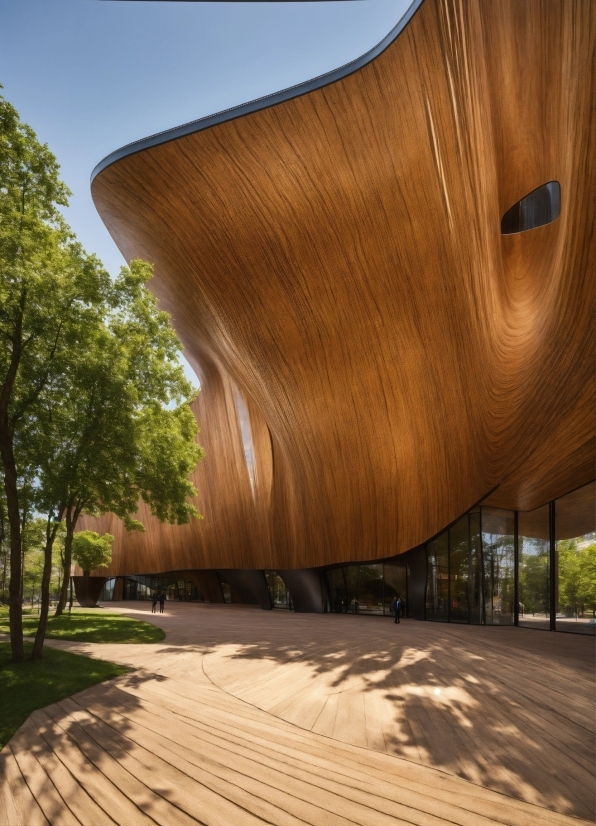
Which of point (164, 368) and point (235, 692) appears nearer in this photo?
point (235, 692)

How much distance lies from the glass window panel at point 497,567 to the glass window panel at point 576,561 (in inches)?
75.2

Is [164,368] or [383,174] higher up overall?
[383,174]

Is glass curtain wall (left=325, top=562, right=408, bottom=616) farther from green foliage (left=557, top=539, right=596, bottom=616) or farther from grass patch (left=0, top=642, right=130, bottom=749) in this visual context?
grass patch (left=0, top=642, right=130, bottom=749)

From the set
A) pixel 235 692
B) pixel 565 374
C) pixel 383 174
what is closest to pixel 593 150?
pixel 565 374

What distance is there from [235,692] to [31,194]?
1004 cm

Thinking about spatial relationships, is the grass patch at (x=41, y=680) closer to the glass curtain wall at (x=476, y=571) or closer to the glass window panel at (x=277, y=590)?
the glass curtain wall at (x=476, y=571)

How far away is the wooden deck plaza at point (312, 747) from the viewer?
14.7 feet

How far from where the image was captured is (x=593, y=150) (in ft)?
24.1

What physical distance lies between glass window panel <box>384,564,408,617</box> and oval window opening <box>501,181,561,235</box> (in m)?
15.1

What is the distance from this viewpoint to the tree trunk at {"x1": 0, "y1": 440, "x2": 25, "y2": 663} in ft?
34.9

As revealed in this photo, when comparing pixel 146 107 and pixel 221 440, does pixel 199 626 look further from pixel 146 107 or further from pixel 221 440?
pixel 146 107

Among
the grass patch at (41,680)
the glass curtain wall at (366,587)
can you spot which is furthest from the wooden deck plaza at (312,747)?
the glass curtain wall at (366,587)

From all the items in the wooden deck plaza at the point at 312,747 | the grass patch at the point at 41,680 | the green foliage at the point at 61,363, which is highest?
the green foliage at the point at 61,363

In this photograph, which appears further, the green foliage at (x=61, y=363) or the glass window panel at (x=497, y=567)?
the glass window panel at (x=497, y=567)
